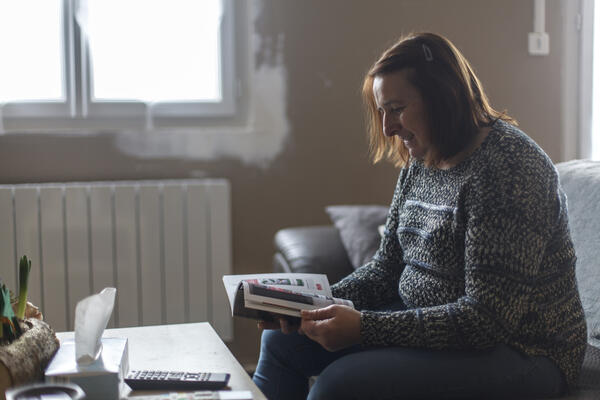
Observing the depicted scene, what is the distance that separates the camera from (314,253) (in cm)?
203

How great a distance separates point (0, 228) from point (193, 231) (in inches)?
24.7

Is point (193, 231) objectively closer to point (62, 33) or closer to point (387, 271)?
point (62, 33)

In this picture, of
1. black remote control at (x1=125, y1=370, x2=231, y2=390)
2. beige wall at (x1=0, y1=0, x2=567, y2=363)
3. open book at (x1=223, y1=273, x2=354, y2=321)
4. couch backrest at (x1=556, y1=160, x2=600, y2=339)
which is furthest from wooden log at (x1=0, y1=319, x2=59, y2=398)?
beige wall at (x1=0, y1=0, x2=567, y2=363)

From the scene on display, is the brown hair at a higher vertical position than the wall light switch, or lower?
lower

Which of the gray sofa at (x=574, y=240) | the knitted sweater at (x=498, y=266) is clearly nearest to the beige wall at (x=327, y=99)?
the gray sofa at (x=574, y=240)

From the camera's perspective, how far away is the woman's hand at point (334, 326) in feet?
3.95

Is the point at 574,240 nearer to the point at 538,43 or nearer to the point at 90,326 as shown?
the point at 90,326

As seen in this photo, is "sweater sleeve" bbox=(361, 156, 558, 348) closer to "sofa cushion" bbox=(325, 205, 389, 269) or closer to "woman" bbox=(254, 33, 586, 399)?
"woman" bbox=(254, 33, 586, 399)

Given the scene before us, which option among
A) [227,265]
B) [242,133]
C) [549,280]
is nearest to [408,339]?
[549,280]

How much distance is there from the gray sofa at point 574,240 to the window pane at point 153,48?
0.73 metres

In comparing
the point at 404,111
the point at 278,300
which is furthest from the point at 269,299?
the point at 404,111

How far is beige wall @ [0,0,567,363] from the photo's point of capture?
8.31 feet

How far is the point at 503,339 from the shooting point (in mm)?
1172

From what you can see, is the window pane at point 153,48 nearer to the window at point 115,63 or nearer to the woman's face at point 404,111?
the window at point 115,63
